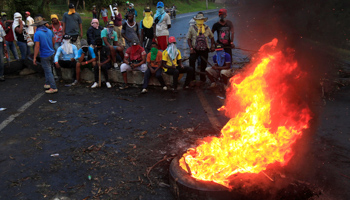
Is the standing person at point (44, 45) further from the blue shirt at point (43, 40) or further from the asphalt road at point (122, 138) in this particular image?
the asphalt road at point (122, 138)

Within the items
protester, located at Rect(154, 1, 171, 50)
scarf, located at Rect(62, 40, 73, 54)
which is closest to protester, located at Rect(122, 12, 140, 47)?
protester, located at Rect(154, 1, 171, 50)

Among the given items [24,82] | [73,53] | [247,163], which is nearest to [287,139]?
[247,163]

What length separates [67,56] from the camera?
10.0 metres

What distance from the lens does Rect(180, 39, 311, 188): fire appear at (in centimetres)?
414

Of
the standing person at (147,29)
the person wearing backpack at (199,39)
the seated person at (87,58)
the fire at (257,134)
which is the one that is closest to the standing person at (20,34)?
the seated person at (87,58)

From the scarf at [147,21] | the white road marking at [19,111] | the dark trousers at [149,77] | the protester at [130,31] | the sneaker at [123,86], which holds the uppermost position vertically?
the scarf at [147,21]

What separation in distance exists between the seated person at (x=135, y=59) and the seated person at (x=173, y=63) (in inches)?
37.5

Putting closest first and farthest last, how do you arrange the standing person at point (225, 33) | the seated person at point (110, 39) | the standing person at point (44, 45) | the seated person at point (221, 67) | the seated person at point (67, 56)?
1. the standing person at point (44, 45)
2. the seated person at point (221, 67)
3. the standing person at point (225, 33)
4. the seated person at point (67, 56)
5. the seated person at point (110, 39)

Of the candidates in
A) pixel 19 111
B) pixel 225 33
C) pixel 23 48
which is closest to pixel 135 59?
pixel 225 33

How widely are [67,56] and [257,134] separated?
7.82 meters

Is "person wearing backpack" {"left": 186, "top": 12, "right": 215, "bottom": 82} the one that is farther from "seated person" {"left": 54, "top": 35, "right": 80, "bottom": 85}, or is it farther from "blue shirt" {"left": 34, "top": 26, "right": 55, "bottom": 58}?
"blue shirt" {"left": 34, "top": 26, "right": 55, "bottom": 58}

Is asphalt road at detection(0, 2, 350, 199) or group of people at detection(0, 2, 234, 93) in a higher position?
group of people at detection(0, 2, 234, 93)

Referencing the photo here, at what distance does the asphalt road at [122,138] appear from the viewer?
4.27 m

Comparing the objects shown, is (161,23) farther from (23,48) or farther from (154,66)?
(23,48)
